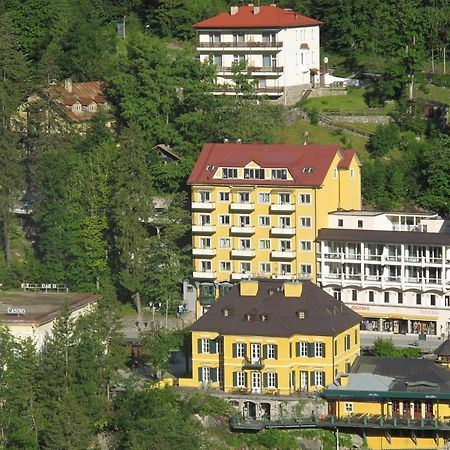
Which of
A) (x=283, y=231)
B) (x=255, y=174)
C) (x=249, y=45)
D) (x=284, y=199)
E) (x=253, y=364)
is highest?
(x=249, y=45)

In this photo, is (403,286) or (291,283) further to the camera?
(403,286)

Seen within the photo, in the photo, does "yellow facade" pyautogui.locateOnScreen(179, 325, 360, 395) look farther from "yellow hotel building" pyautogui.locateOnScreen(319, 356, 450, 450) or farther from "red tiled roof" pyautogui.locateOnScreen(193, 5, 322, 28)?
"red tiled roof" pyautogui.locateOnScreen(193, 5, 322, 28)

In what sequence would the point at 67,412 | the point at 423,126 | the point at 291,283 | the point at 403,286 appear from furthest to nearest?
the point at 423,126
the point at 403,286
the point at 291,283
the point at 67,412

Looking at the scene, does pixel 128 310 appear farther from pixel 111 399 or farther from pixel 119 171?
pixel 111 399

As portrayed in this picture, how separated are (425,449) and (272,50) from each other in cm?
3989

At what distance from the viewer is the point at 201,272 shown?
12506 cm

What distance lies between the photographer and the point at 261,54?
464ft

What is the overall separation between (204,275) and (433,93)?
910 inches

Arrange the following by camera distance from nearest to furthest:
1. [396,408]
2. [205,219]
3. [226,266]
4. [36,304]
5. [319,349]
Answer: [396,408] → [319,349] → [36,304] → [226,266] → [205,219]

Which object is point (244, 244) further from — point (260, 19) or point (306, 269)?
point (260, 19)

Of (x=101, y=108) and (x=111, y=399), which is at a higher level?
(x=101, y=108)

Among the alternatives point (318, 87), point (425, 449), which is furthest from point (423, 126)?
point (425, 449)

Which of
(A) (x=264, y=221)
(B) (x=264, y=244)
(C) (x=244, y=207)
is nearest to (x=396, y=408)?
(B) (x=264, y=244)

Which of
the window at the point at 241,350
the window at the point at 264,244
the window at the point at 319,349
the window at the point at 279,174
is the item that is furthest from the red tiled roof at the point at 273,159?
the window at the point at 241,350
